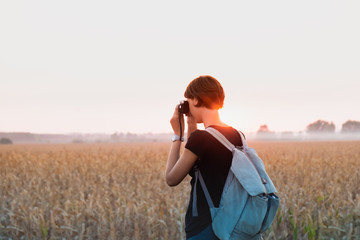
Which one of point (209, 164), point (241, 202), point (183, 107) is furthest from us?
point (183, 107)

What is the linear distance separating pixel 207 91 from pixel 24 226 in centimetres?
427

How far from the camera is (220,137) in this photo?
221cm

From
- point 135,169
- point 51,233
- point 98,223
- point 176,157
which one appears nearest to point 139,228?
point 98,223

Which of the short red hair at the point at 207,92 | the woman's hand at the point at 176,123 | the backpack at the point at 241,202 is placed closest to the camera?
the backpack at the point at 241,202

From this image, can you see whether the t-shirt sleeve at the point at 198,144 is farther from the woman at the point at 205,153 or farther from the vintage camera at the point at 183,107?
the vintage camera at the point at 183,107

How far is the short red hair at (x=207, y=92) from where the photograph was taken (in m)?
2.26

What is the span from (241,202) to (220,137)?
0.38 m

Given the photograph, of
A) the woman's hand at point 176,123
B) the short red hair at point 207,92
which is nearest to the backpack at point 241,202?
the short red hair at point 207,92

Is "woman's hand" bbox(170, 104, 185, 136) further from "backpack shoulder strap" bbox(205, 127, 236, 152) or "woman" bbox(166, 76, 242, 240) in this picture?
"backpack shoulder strap" bbox(205, 127, 236, 152)

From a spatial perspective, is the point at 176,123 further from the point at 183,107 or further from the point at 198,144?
the point at 198,144

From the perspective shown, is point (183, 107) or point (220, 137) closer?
point (220, 137)

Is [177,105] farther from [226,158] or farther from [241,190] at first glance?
[241,190]

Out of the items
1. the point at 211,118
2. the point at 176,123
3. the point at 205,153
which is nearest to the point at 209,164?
the point at 205,153

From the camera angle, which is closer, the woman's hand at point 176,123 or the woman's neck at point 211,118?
the woman's neck at point 211,118
